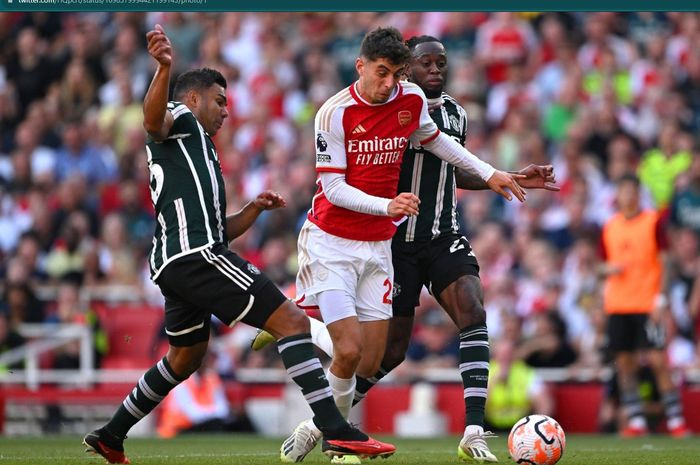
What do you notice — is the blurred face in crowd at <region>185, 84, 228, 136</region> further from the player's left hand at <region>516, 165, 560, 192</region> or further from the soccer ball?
the soccer ball

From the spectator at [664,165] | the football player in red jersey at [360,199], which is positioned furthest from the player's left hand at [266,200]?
the spectator at [664,165]

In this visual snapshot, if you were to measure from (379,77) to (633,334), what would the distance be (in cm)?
609

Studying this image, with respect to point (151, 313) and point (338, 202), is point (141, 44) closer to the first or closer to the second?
point (151, 313)

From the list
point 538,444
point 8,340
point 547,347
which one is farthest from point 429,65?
point 8,340

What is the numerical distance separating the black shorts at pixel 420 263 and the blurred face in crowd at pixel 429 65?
3.17 feet

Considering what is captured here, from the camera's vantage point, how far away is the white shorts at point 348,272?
8.09 meters

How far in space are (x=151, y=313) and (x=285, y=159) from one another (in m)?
2.94

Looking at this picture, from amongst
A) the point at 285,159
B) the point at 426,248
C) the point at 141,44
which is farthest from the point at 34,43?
the point at 426,248

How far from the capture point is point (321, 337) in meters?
8.93

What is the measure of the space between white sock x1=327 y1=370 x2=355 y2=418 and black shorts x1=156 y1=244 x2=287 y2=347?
3.00 feet

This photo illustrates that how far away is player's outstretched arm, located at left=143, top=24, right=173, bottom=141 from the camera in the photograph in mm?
7184

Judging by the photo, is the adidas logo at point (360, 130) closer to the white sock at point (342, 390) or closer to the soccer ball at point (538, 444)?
the white sock at point (342, 390)

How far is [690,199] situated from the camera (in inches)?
579

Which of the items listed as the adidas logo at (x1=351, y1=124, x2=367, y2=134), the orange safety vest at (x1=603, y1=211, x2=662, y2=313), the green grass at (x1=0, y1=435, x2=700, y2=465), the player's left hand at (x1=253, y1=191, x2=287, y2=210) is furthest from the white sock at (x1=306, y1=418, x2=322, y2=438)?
the orange safety vest at (x1=603, y1=211, x2=662, y2=313)
